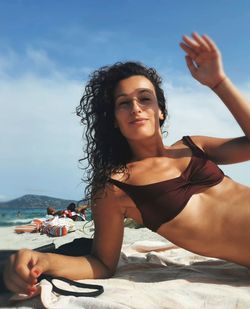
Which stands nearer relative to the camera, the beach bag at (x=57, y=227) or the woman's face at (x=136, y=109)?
the woman's face at (x=136, y=109)

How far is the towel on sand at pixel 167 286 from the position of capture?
226 cm

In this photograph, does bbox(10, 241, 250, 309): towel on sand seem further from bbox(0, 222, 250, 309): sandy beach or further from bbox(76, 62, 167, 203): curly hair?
bbox(76, 62, 167, 203): curly hair

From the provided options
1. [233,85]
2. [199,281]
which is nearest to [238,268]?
[199,281]

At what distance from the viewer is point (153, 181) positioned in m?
2.81

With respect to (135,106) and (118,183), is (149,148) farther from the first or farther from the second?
(118,183)

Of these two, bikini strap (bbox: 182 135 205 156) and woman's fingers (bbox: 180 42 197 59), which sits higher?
woman's fingers (bbox: 180 42 197 59)

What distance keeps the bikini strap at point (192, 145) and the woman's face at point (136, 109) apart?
9.2 inches

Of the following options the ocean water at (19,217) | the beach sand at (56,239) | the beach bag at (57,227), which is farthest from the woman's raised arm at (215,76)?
the ocean water at (19,217)

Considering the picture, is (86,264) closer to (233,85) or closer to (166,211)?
(166,211)

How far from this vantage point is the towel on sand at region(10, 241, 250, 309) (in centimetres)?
226

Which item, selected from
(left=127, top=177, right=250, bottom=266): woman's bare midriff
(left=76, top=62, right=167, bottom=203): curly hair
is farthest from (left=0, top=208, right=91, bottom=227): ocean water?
(left=127, top=177, right=250, bottom=266): woman's bare midriff

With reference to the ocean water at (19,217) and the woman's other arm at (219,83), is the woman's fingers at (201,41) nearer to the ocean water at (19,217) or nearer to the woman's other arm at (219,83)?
the woman's other arm at (219,83)

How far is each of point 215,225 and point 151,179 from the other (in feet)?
1.71

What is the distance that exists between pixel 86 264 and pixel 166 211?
2.26 ft
